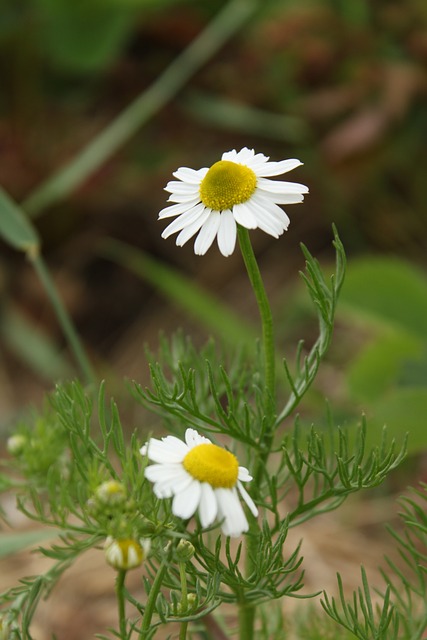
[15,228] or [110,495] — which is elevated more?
[15,228]

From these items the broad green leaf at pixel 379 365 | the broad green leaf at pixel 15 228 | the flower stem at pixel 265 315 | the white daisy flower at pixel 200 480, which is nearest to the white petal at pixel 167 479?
the white daisy flower at pixel 200 480

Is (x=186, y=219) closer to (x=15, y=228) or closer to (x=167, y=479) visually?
(x=167, y=479)

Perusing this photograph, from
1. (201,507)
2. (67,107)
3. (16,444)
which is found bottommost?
(201,507)

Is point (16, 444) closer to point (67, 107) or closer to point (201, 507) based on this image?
point (201, 507)

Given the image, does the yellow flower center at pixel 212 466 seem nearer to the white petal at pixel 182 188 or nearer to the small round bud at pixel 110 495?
the small round bud at pixel 110 495

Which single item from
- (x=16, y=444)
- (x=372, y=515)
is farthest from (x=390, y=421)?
(x=16, y=444)

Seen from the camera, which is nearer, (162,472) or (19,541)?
(162,472)

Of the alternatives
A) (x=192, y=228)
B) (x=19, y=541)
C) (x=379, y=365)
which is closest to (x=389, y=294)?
(x=379, y=365)

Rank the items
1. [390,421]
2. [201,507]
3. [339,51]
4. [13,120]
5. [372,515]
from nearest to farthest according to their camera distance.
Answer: [201,507] → [390,421] → [372,515] → [339,51] → [13,120]
